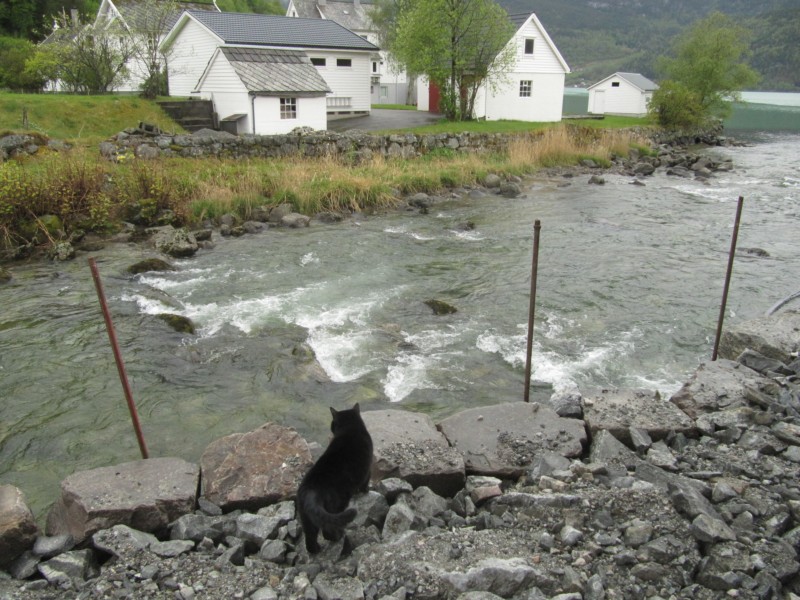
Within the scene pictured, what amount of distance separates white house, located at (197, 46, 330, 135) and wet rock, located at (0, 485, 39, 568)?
2535cm

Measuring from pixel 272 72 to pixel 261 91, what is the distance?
7.18ft

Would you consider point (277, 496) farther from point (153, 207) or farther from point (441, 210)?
point (441, 210)

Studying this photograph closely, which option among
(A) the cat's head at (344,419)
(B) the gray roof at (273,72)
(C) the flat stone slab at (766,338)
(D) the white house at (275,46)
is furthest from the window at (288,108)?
(A) the cat's head at (344,419)

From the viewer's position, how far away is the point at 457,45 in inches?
1417

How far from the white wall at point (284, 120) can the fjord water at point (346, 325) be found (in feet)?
39.6

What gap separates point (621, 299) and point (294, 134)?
59.0ft

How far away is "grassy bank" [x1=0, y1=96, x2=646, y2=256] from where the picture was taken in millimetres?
15523

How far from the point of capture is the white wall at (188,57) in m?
34.1

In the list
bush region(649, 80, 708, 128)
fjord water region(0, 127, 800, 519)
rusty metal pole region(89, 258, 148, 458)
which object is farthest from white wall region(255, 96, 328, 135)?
bush region(649, 80, 708, 128)

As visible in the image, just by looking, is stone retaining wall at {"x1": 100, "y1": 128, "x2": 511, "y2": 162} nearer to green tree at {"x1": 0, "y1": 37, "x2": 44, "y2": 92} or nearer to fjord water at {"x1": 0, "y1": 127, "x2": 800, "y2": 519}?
fjord water at {"x1": 0, "y1": 127, "x2": 800, "y2": 519}

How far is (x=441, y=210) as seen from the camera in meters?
21.2

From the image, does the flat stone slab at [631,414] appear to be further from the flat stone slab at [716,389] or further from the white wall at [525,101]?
the white wall at [525,101]

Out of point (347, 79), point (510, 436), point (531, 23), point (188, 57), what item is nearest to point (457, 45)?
point (347, 79)

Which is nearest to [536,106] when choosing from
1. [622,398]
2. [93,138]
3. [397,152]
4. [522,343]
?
[397,152]
